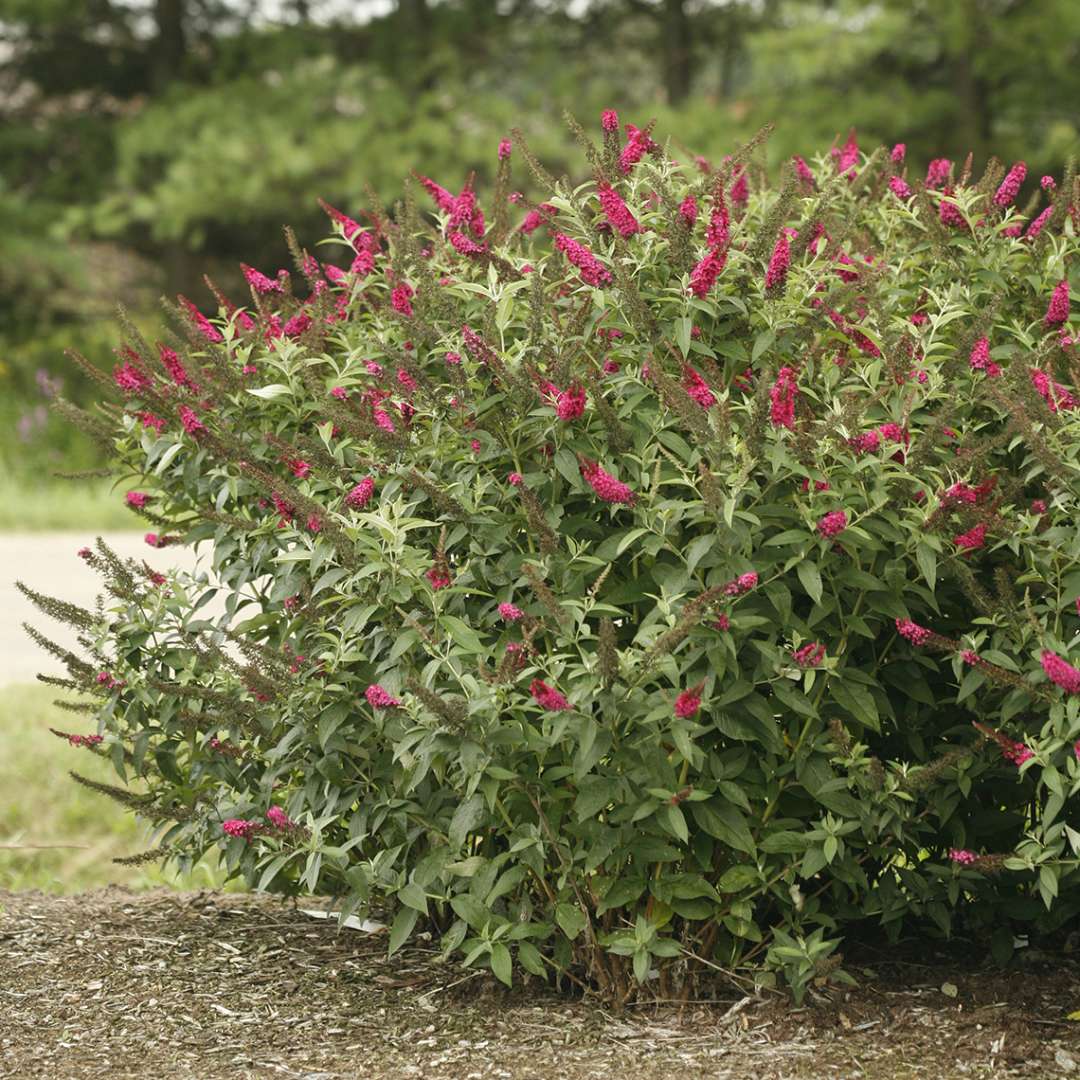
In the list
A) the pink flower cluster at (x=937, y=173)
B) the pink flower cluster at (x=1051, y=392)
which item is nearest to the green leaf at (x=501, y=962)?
the pink flower cluster at (x=1051, y=392)

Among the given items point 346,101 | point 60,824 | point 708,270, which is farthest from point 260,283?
point 346,101

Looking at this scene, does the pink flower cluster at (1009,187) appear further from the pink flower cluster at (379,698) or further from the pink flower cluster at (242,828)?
the pink flower cluster at (242,828)

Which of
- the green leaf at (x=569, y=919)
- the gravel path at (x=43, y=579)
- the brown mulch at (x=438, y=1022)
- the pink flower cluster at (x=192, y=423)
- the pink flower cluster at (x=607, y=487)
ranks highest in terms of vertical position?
the pink flower cluster at (x=192, y=423)

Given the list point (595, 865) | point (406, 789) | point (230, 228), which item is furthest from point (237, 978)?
point (230, 228)

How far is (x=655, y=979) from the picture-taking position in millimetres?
3316

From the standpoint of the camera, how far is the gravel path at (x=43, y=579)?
8.55 m

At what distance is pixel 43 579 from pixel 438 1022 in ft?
27.2

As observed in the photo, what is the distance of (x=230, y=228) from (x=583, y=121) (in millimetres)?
4719

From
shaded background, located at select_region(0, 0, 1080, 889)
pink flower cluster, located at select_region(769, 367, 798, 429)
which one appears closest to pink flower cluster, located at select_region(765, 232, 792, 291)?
pink flower cluster, located at select_region(769, 367, 798, 429)

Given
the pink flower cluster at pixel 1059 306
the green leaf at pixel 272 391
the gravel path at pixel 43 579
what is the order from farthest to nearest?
the gravel path at pixel 43 579
the green leaf at pixel 272 391
the pink flower cluster at pixel 1059 306

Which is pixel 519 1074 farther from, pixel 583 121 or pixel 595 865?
pixel 583 121

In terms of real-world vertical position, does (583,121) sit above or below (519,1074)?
above

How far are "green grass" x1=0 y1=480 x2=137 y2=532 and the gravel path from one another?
0.52 feet

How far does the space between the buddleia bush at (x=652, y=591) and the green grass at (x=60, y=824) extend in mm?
1823
